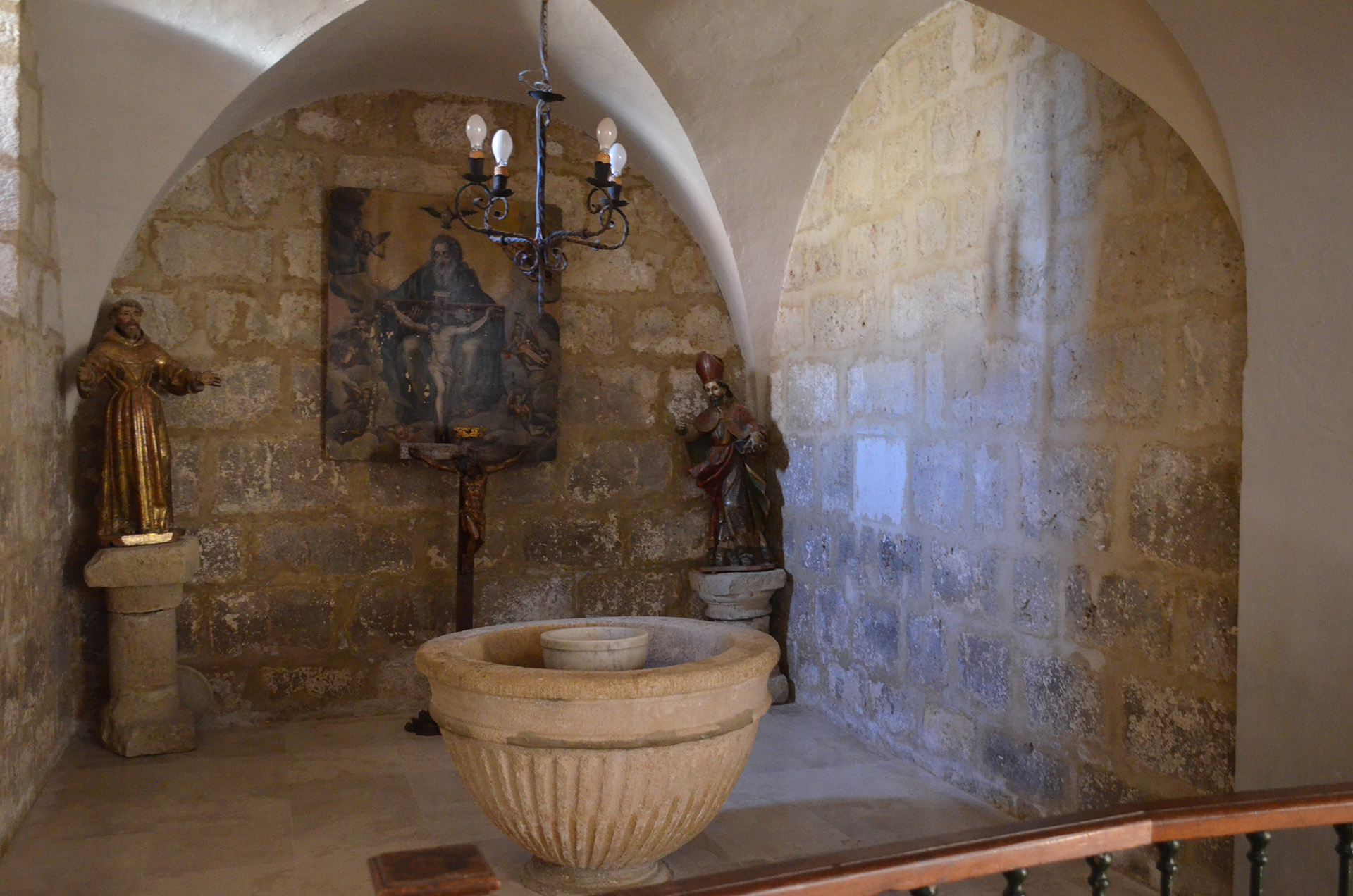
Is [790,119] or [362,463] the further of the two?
[362,463]

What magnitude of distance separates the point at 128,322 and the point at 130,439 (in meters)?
0.47

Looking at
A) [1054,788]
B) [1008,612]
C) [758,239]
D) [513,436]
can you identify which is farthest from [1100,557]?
[513,436]

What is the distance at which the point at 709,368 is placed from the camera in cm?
501

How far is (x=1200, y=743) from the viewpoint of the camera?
2.73m

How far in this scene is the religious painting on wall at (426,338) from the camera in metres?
4.71

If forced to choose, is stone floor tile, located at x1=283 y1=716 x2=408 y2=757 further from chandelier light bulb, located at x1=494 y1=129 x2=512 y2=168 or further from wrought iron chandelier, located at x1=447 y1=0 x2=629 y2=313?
chandelier light bulb, located at x1=494 y1=129 x2=512 y2=168

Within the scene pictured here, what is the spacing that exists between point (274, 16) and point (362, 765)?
2829 millimetres

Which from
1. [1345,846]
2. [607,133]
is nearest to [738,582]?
[607,133]

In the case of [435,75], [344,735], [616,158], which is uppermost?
[435,75]

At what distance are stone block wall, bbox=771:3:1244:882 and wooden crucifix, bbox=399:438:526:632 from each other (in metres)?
1.49

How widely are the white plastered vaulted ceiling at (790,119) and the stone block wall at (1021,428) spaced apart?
191 mm

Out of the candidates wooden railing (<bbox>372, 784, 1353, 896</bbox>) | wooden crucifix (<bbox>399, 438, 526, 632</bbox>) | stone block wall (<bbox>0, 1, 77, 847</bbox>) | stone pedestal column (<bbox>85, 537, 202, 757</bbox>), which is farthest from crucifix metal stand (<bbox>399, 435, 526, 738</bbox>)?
wooden railing (<bbox>372, 784, 1353, 896</bbox>)

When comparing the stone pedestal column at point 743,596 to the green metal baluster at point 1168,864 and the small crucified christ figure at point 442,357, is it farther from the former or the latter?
the green metal baluster at point 1168,864

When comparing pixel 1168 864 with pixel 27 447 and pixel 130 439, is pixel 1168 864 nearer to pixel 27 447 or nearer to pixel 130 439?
pixel 27 447
